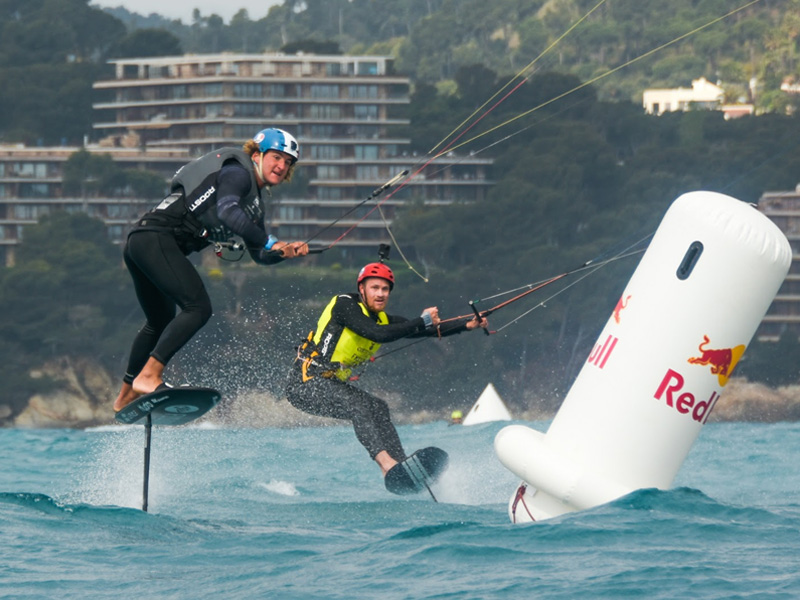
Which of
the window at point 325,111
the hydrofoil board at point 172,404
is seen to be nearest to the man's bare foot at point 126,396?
the hydrofoil board at point 172,404

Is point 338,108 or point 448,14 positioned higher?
point 448,14

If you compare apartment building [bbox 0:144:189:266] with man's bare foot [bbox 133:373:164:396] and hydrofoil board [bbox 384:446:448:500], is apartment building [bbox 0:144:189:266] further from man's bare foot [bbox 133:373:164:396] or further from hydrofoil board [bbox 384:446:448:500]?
man's bare foot [bbox 133:373:164:396]

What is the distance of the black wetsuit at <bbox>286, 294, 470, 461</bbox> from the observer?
9344 mm

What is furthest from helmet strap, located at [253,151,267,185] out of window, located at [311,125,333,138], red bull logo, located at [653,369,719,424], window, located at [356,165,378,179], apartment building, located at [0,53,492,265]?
window, located at [311,125,333,138]

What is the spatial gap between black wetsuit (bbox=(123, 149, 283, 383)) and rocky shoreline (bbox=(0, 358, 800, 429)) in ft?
158

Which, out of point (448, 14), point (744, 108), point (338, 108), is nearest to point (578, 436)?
point (338, 108)

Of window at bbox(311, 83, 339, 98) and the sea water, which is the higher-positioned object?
window at bbox(311, 83, 339, 98)

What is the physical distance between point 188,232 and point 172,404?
1.02m

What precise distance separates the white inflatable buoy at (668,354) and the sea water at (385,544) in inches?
9.0

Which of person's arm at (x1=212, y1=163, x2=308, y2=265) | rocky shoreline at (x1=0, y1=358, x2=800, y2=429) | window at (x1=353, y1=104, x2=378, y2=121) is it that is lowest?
rocky shoreline at (x1=0, y1=358, x2=800, y2=429)

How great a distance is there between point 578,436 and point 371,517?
1.39 meters

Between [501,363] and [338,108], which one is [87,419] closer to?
[501,363]

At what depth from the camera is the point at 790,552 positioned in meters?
7.40

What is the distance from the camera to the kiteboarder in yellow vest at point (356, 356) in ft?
30.9
